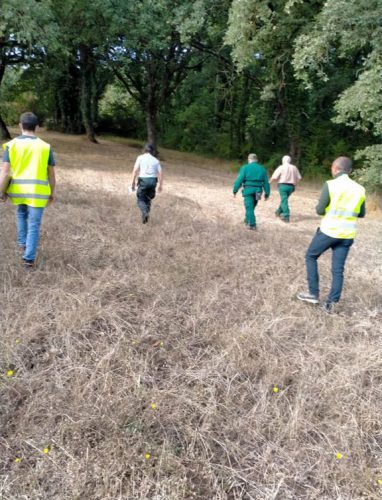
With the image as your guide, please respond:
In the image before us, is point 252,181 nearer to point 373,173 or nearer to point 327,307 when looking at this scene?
point 327,307

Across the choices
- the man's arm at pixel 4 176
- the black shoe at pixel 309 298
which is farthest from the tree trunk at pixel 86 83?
the black shoe at pixel 309 298

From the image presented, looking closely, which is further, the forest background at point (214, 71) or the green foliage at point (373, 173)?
the forest background at point (214, 71)

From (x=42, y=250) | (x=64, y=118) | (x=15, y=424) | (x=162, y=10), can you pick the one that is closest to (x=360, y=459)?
(x=15, y=424)

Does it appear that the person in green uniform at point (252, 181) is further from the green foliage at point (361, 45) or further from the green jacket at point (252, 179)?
the green foliage at point (361, 45)

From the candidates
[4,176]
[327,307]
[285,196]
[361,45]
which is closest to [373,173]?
[285,196]

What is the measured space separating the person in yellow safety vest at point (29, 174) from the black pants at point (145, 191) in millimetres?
2814

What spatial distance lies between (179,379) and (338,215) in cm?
253

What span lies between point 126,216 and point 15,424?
5.42 meters

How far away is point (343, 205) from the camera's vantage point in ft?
13.8

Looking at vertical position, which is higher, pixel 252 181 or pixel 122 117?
pixel 122 117

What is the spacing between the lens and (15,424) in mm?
2561

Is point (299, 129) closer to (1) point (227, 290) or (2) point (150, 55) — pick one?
(2) point (150, 55)

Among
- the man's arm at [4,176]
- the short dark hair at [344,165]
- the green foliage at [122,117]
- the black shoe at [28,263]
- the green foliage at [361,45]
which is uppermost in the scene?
the green foliage at [122,117]

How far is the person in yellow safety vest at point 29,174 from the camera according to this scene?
4.29m
